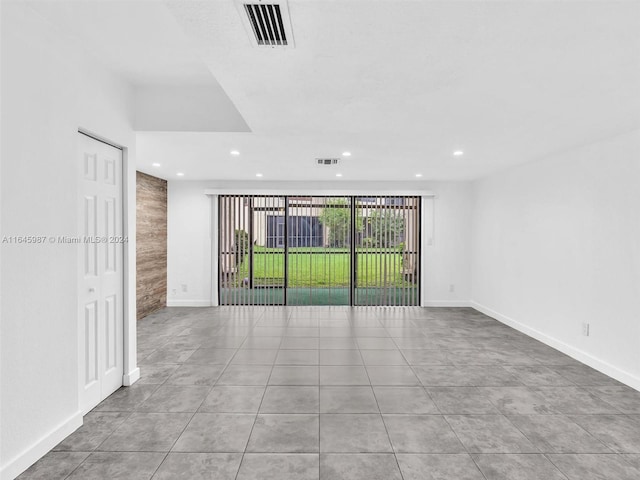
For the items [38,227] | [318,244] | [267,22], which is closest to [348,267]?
[318,244]

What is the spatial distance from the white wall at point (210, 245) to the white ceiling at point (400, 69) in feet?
8.27

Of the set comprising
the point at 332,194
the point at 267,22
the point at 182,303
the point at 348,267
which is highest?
the point at 267,22

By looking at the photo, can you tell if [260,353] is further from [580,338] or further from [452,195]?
[452,195]

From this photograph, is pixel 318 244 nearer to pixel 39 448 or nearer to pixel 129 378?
pixel 129 378

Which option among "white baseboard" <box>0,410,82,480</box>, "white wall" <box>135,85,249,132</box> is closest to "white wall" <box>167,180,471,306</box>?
"white wall" <box>135,85,249,132</box>

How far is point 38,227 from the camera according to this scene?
213cm

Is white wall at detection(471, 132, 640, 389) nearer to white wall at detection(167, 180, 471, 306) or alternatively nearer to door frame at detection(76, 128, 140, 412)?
white wall at detection(167, 180, 471, 306)

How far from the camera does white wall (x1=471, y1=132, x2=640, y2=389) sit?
333cm

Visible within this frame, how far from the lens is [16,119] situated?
1982mm

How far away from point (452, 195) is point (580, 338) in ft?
11.1

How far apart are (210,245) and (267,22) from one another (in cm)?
550

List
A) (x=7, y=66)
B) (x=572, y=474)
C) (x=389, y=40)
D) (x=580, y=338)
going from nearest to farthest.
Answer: (x=389, y=40), (x=7, y=66), (x=572, y=474), (x=580, y=338)

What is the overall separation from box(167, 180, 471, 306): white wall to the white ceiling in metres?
2.52

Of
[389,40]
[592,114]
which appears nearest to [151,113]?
[389,40]
